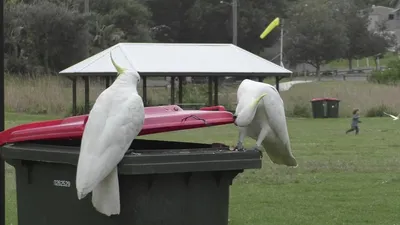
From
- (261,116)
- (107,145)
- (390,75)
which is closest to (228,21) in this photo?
(390,75)

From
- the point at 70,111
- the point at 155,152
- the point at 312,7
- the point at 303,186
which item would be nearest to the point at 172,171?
the point at 155,152

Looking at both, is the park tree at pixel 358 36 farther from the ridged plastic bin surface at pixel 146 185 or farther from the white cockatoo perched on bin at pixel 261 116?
the ridged plastic bin surface at pixel 146 185

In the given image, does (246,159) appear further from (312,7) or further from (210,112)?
(312,7)

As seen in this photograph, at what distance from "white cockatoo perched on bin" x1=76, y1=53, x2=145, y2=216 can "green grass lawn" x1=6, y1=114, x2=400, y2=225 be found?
413 centimetres

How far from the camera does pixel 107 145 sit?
4.39 meters

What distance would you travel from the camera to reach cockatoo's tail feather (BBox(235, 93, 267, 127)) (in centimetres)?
493

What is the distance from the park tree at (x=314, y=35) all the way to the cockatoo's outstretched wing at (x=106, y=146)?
6088 centimetres

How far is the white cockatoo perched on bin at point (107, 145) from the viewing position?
436cm

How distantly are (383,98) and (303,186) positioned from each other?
22277 mm

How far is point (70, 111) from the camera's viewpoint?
2872cm

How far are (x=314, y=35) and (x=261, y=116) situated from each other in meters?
61.7

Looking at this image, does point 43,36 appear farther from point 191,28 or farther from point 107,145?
point 107,145

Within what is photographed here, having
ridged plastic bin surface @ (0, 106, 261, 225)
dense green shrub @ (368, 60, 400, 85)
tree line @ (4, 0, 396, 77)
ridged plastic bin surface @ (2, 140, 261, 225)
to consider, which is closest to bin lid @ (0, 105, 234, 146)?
ridged plastic bin surface @ (0, 106, 261, 225)

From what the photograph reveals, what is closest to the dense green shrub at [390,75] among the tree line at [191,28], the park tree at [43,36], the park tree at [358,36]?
the tree line at [191,28]
